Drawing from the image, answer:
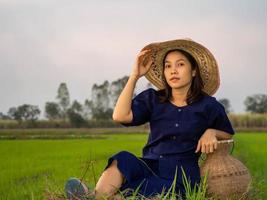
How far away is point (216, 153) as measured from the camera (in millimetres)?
3656

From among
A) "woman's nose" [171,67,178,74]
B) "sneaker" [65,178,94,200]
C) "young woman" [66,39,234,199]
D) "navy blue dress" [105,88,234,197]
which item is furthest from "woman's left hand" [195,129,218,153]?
Answer: "sneaker" [65,178,94,200]

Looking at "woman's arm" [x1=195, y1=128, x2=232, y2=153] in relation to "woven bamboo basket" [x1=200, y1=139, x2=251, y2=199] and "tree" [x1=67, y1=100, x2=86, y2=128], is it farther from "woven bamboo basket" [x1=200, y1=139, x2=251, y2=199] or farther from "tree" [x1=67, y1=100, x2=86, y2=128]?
"tree" [x1=67, y1=100, x2=86, y2=128]

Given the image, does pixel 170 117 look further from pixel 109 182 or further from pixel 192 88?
pixel 109 182

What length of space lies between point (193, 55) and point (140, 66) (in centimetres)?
38

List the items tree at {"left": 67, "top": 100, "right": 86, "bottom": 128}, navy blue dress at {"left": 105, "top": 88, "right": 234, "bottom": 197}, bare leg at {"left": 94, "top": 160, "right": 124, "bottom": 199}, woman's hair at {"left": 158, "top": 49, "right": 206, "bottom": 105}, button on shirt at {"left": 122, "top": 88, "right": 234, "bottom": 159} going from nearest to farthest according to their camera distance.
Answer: bare leg at {"left": 94, "top": 160, "right": 124, "bottom": 199} < navy blue dress at {"left": 105, "top": 88, "right": 234, "bottom": 197} < button on shirt at {"left": 122, "top": 88, "right": 234, "bottom": 159} < woman's hair at {"left": 158, "top": 49, "right": 206, "bottom": 105} < tree at {"left": 67, "top": 100, "right": 86, "bottom": 128}

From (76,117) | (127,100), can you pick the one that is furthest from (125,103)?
(76,117)

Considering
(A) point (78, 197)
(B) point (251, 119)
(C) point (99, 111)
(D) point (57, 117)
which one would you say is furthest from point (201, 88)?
(D) point (57, 117)

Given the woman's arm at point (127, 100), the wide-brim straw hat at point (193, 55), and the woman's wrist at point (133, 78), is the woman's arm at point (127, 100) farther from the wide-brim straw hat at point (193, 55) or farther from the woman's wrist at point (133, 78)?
the wide-brim straw hat at point (193, 55)

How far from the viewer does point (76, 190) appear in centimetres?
322

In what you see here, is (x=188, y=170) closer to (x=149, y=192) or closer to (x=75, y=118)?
(x=149, y=192)

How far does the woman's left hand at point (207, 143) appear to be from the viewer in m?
3.56

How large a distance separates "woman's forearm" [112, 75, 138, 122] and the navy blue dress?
0.07 metres

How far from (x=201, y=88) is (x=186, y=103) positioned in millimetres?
171

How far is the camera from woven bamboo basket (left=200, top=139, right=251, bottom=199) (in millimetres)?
3564
